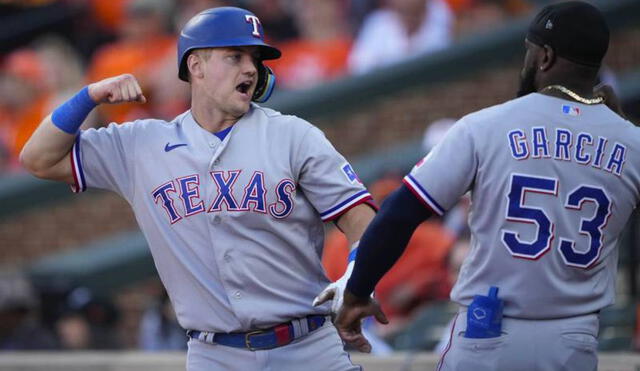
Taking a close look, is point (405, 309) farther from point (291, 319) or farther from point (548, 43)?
point (548, 43)

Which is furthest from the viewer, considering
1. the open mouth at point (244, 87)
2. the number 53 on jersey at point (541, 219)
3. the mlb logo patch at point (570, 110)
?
the open mouth at point (244, 87)

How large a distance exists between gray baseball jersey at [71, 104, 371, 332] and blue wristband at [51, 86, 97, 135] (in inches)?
8.6

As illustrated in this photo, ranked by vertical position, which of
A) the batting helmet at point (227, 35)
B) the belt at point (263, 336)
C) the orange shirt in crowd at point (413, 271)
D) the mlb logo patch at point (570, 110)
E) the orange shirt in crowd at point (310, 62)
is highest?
the batting helmet at point (227, 35)

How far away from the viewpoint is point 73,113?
13.8 feet

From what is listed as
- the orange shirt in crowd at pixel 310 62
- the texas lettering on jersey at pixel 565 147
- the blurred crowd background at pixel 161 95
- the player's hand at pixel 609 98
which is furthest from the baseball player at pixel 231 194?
the orange shirt in crowd at pixel 310 62

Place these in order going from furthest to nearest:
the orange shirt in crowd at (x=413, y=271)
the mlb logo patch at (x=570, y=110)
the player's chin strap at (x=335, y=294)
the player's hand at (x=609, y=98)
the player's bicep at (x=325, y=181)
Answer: the orange shirt in crowd at (x=413, y=271)
the player's bicep at (x=325, y=181)
the player's hand at (x=609, y=98)
the player's chin strap at (x=335, y=294)
the mlb logo patch at (x=570, y=110)

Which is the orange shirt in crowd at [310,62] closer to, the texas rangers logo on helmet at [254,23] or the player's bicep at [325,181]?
the texas rangers logo on helmet at [254,23]

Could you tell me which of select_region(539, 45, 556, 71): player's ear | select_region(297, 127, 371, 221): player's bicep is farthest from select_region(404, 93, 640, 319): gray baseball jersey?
select_region(297, 127, 371, 221): player's bicep

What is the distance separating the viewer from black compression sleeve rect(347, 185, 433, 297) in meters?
3.57

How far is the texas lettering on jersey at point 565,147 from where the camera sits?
3549 millimetres

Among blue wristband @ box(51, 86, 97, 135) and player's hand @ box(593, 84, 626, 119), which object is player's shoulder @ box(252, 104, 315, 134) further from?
player's hand @ box(593, 84, 626, 119)

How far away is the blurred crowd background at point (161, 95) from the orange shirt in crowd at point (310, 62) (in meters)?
0.01

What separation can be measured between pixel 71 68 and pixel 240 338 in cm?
811

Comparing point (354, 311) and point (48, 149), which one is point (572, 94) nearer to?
point (354, 311)
